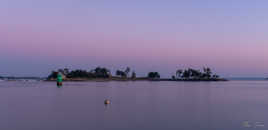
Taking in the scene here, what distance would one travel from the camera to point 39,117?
63.9ft

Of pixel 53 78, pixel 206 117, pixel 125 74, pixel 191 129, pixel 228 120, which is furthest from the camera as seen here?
pixel 125 74

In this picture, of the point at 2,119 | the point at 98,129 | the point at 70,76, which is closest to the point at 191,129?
the point at 98,129

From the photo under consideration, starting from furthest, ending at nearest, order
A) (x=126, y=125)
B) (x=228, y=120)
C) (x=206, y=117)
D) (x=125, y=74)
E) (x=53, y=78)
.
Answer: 1. (x=125, y=74)
2. (x=53, y=78)
3. (x=206, y=117)
4. (x=228, y=120)
5. (x=126, y=125)

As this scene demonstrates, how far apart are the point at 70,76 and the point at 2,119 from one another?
152m

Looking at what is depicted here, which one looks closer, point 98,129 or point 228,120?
point 98,129

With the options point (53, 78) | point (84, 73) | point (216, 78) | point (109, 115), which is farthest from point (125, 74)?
point (109, 115)

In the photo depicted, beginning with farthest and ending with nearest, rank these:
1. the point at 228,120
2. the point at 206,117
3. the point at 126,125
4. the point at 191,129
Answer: the point at 206,117 → the point at 228,120 → the point at 126,125 → the point at 191,129

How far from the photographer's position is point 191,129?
1546 centimetres

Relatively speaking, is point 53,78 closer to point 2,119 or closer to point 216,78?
point 216,78

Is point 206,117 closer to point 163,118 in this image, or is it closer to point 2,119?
point 163,118

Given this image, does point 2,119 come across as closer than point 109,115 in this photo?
Yes

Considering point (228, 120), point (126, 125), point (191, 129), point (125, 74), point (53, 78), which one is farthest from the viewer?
point (125, 74)

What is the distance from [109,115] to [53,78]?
153m

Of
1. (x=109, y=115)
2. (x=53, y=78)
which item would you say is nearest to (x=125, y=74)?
(x=53, y=78)
